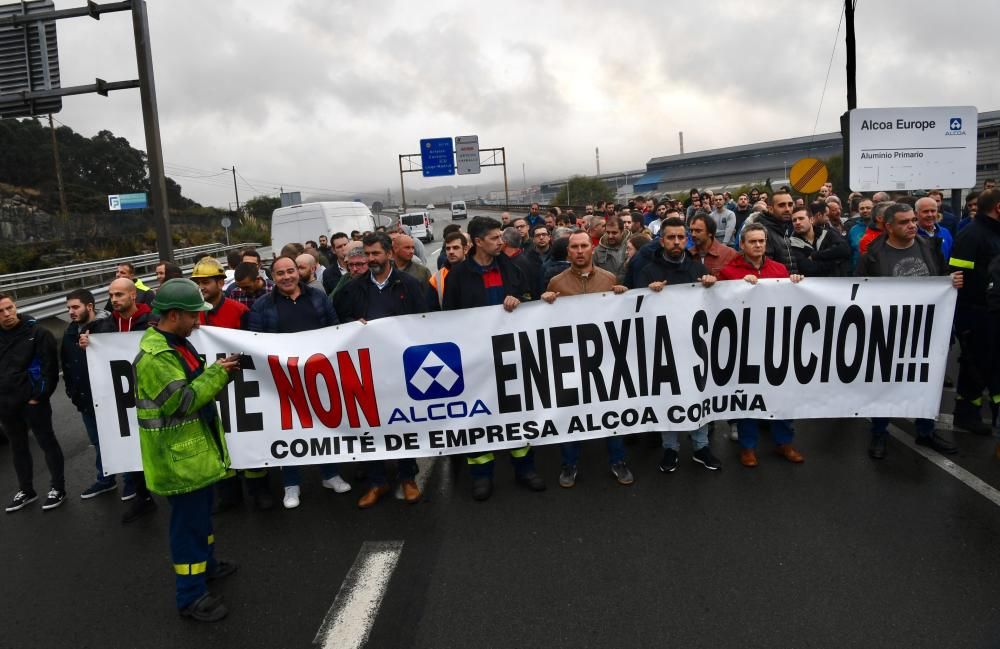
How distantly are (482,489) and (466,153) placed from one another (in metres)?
37.5

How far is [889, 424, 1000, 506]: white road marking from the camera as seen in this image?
451 centimetres

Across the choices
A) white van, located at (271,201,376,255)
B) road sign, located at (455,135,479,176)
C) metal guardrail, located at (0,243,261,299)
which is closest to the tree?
road sign, located at (455,135,479,176)

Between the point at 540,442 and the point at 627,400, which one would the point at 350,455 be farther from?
the point at 627,400

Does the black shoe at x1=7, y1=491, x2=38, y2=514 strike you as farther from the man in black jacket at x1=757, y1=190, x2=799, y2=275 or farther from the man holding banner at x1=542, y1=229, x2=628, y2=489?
the man in black jacket at x1=757, y1=190, x2=799, y2=275

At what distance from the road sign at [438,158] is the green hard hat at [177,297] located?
3733 cm

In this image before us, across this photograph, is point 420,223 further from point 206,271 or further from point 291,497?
point 291,497

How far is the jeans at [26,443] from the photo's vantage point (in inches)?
210

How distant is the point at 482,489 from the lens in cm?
493

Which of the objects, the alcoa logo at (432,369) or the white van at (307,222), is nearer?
the alcoa logo at (432,369)

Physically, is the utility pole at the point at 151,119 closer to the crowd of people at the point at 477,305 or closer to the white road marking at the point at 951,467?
the crowd of people at the point at 477,305

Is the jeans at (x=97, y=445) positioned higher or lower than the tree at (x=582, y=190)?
lower

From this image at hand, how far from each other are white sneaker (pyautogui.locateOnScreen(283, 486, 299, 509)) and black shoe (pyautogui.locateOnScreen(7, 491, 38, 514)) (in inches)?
87.6

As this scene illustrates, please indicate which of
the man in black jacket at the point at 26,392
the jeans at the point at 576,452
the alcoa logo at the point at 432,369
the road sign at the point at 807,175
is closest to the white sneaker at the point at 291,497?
the alcoa logo at the point at 432,369

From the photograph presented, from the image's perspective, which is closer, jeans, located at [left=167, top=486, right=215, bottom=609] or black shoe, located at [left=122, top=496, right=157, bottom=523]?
jeans, located at [left=167, top=486, right=215, bottom=609]
